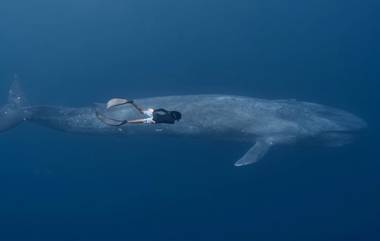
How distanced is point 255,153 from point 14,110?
9.04 m

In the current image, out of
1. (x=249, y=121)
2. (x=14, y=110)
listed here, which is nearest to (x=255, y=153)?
(x=249, y=121)

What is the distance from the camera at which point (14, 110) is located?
1722 centimetres

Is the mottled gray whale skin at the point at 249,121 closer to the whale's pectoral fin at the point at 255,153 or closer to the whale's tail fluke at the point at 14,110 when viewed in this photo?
the whale's pectoral fin at the point at 255,153

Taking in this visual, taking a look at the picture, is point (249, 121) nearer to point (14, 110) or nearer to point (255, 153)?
point (255, 153)

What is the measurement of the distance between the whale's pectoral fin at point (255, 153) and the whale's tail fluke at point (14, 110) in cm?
818

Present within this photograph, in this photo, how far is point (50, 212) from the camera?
68.0 feet

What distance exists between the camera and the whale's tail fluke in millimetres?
17109

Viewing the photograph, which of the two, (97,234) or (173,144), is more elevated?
(173,144)

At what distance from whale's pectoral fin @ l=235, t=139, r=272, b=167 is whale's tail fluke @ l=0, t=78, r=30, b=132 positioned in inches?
322

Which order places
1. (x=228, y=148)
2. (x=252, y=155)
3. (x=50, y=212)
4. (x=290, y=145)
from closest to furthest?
(x=252, y=155) < (x=290, y=145) < (x=228, y=148) < (x=50, y=212)

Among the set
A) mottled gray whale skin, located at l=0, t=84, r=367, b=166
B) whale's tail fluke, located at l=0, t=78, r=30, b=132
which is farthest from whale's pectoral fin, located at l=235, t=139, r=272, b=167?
whale's tail fluke, located at l=0, t=78, r=30, b=132

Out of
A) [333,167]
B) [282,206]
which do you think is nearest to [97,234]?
[282,206]

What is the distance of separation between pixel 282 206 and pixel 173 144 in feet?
17.4

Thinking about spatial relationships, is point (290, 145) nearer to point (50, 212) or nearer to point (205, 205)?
point (205, 205)
